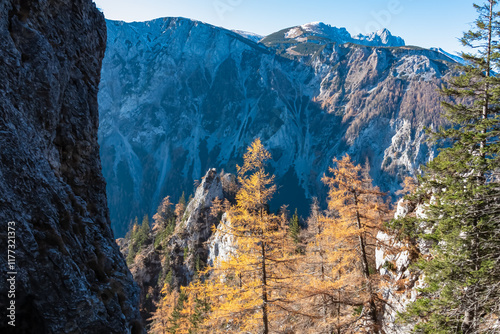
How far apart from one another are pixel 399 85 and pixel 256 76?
317 feet

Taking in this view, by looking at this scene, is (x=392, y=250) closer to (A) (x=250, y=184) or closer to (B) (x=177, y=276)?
(A) (x=250, y=184)

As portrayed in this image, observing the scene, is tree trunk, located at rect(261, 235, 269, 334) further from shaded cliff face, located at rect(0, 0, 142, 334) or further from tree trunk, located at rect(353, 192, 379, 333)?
shaded cliff face, located at rect(0, 0, 142, 334)

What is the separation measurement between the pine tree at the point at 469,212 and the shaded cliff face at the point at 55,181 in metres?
11.9

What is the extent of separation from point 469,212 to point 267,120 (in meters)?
167

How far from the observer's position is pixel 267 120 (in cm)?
17250

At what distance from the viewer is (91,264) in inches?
424

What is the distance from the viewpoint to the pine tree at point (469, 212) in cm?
835

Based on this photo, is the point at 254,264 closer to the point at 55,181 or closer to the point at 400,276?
the point at 400,276

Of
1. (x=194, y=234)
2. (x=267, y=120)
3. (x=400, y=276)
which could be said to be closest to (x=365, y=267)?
(x=400, y=276)

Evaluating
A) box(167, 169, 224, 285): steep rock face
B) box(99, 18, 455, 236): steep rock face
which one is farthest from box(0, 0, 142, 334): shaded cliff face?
box(99, 18, 455, 236): steep rock face

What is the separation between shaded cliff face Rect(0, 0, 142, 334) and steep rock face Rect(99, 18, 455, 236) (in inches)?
4964

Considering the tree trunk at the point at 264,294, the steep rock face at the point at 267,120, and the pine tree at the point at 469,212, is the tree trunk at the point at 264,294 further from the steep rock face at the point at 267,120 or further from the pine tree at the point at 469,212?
the steep rock face at the point at 267,120

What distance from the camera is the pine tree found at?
8352mm

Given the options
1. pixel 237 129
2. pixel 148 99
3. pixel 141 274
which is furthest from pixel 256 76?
pixel 141 274
